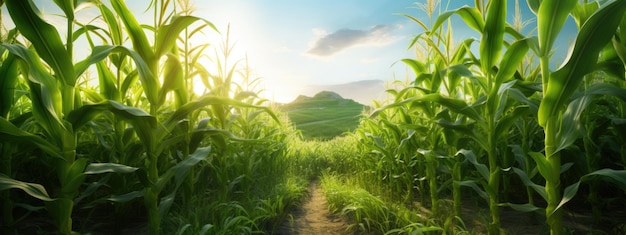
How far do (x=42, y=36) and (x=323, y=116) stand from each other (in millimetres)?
32410

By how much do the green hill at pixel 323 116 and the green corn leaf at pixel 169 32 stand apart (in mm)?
17411

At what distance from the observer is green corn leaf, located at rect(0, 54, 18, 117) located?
147cm

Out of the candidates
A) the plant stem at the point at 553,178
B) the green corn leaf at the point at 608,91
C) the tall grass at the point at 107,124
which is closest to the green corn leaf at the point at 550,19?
the green corn leaf at the point at 608,91

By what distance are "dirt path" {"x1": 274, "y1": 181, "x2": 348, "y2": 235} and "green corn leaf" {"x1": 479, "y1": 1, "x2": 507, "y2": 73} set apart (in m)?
1.72

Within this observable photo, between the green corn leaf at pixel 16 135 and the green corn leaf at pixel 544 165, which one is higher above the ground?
the green corn leaf at pixel 16 135

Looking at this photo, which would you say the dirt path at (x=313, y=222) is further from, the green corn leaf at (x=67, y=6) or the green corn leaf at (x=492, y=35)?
the green corn leaf at (x=67, y=6)

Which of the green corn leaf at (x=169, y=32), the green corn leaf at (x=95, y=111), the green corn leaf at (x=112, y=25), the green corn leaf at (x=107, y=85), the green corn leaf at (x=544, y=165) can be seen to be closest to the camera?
the green corn leaf at (x=95, y=111)

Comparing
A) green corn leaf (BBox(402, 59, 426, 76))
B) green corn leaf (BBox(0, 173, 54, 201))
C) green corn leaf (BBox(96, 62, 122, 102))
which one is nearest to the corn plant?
green corn leaf (BBox(402, 59, 426, 76))

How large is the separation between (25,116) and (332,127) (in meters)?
26.6

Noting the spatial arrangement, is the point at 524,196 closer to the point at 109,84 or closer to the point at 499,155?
the point at 499,155

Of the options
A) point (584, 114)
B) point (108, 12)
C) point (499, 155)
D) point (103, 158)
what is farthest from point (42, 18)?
point (499, 155)

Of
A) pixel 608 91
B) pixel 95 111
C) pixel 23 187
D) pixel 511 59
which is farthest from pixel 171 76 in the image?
pixel 608 91

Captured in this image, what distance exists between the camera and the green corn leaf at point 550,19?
132 centimetres

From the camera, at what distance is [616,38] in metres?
1.49
